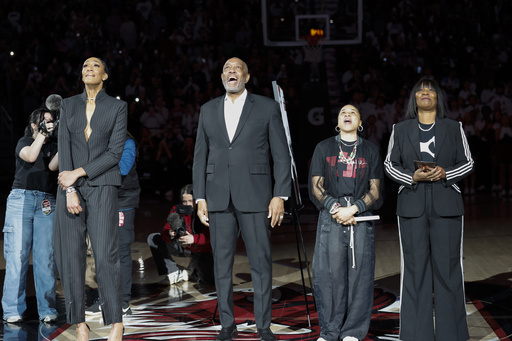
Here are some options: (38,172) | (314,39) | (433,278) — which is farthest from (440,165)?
(314,39)

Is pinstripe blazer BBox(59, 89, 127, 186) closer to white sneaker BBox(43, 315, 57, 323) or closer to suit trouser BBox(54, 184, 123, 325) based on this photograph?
suit trouser BBox(54, 184, 123, 325)

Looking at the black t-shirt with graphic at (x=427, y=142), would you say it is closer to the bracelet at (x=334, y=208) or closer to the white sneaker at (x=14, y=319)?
the bracelet at (x=334, y=208)

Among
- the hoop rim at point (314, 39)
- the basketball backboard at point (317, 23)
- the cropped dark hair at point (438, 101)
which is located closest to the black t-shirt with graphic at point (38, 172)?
the cropped dark hair at point (438, 101)

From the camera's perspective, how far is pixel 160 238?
284 inches

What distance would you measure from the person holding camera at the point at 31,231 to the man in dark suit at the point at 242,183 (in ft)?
4.78

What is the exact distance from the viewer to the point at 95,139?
464cm

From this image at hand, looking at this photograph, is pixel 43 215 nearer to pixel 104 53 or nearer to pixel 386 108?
pixel 386 108

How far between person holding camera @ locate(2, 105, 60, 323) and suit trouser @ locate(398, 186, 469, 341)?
2.82 m

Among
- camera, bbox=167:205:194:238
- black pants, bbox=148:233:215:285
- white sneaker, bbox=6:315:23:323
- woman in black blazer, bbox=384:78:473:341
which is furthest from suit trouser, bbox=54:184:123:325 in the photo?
black pants, bbox=148:233:215:285

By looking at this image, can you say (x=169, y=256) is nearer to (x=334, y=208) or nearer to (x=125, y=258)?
(x=125, y=258)

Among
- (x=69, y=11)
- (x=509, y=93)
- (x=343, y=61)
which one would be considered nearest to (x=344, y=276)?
(x=509, y=93)

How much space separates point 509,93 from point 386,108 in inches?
113

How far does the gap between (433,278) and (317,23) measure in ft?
37.4

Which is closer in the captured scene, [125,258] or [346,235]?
[346,235]
